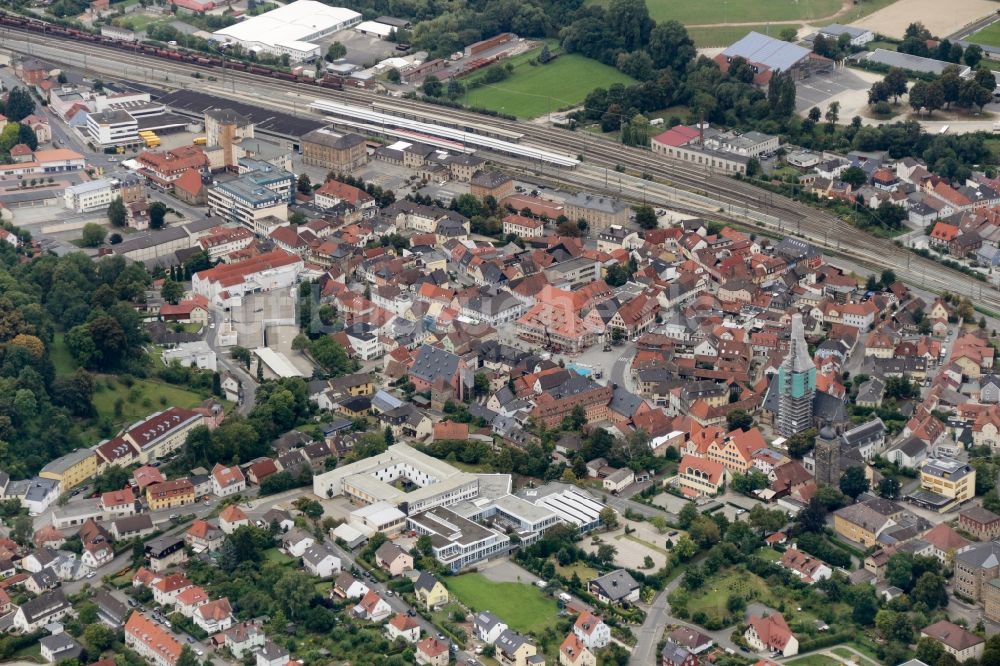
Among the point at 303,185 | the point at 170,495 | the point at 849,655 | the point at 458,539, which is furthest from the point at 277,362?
the point at 849,655

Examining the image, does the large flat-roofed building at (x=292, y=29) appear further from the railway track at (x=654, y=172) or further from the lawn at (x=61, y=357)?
the lawn at (x=61, y=357)

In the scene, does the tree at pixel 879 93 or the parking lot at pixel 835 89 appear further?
the parking lot at pixel 835 89

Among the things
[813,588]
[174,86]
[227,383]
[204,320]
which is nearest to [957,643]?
[813,588]

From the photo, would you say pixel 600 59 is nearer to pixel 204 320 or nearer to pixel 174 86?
pixel 174 86

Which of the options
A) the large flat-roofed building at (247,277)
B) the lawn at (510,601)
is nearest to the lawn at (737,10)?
the large flat-roofed building at (247,277)

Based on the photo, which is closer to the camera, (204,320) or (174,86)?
(204,320)

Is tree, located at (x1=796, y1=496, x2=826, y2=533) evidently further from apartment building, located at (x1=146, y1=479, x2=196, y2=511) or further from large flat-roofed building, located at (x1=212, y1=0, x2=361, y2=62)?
large flat-roofed building, located at (x1=212, y1=0, x2=361, y2=62)
